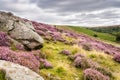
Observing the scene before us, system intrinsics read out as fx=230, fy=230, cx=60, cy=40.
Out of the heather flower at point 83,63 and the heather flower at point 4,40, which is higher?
the heather flower at point 4,40

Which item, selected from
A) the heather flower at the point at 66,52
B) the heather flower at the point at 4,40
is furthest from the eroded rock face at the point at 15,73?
the heather flower at the point at 66,52

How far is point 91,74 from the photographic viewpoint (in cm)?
1439

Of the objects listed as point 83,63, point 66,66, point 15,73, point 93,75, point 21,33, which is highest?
point 21,33

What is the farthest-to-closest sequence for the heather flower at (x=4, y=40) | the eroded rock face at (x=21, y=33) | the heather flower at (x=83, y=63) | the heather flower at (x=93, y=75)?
the eroded rock face at (x=21, y=33) → the heather flower at (x=4, y=40) → the heather flower at (x=83, y=63) → the heather flower at (x=93, y=75)

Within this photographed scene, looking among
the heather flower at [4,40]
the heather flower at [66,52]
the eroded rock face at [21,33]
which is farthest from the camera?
the heather flower at [66,52]

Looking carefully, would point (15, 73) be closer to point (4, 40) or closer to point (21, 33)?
point (4, 40)

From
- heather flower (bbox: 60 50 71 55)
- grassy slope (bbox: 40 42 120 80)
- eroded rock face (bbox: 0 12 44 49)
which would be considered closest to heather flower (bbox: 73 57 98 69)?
Answer: grassy slope (bbox: 40 42 120 80)

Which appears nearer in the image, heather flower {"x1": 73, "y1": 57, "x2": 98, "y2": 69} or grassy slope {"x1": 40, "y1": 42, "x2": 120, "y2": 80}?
grassy slope {"x1": 40, "y1": 42, "x2": 120, "y2": 80}

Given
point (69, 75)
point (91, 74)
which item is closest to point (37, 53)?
point (69, 75)

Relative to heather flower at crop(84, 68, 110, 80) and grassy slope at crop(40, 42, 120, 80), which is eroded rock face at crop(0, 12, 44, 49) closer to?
grassy slope at crop(40, 42, 120, 80)

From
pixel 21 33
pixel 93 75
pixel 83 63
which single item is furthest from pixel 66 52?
pixel 93 75

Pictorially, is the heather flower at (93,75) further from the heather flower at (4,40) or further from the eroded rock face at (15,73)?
the heather flower at (4,40)

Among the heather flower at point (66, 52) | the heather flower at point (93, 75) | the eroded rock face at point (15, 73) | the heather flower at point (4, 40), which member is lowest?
the heather flower at point (93, 75)

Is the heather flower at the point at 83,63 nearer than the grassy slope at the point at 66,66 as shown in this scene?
No
